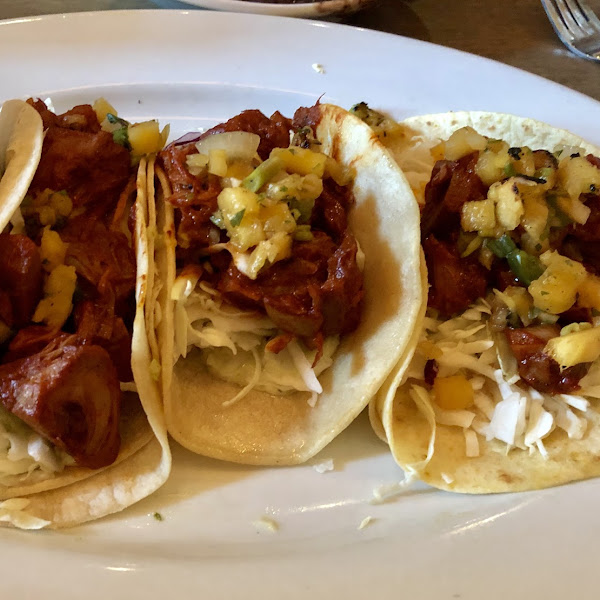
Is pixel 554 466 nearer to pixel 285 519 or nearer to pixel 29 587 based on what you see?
pixel 285 519

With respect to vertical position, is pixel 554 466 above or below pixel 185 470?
above

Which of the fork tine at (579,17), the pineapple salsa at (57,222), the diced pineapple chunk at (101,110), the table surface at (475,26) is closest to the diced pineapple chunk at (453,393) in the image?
the pineapple salsa at (57,222)

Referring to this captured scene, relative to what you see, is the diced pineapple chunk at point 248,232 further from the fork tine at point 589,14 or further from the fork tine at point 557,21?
the fork tine at point 589,14

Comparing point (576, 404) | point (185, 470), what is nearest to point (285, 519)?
point (185, 470)

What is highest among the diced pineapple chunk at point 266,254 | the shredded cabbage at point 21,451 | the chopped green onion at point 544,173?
the chopped green onion at point 544,173

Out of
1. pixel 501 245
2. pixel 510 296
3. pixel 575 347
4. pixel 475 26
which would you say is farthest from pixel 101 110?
pixel 475 26

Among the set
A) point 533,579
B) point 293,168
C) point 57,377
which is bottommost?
point 533,579

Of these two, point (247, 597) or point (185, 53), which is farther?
point (185, 53)
